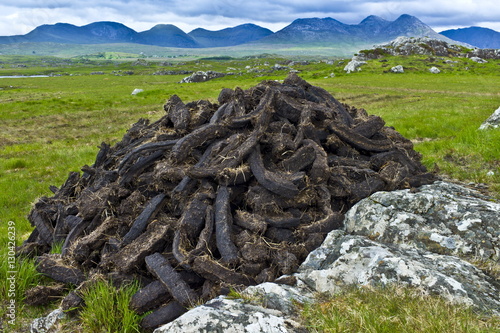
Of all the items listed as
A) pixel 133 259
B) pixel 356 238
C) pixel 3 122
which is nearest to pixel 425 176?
pixel 356 238

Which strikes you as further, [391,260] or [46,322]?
[46,322]

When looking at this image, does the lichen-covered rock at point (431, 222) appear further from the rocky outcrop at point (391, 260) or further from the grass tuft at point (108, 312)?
the grass tuft at point (108, 312)

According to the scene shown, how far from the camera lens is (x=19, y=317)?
5879mm

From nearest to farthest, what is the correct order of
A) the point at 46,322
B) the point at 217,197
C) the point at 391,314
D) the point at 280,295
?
the point at 391,314 → the point at 280,295 → the point at 46,322 → the point at 217,197

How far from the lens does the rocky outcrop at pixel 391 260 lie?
422 centimetres

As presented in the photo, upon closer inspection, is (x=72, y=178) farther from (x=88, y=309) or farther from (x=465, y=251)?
(x=465, y=251)

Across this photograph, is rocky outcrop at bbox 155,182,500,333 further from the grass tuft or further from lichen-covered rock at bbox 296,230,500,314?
the grass tuft

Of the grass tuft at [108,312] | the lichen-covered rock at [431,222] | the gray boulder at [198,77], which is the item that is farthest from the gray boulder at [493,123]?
the gray boulder at [198,77]

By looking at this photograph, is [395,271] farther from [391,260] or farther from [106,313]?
[106,313]

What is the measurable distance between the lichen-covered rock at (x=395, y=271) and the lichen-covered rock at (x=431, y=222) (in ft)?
1.16

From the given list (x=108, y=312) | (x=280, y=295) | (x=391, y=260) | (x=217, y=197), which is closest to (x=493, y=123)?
(x=391, y=260)

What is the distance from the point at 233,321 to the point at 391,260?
2.45 meters

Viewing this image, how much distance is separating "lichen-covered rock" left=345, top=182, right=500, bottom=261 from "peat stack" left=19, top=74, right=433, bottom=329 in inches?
18.5

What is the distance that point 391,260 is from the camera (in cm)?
505
